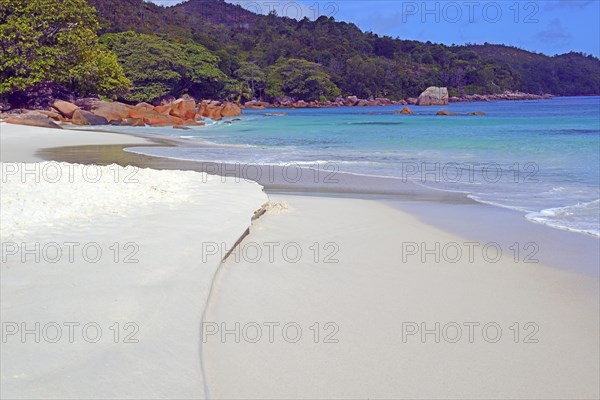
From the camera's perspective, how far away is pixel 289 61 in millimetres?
78625

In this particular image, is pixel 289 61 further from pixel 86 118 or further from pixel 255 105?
pixel 86 118

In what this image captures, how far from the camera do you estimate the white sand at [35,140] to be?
13575 millimetres

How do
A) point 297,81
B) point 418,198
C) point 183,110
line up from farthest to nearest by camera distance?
1. point 297,81
2. point 183,110
3. point 418,198

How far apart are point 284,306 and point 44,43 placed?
31.4 metres

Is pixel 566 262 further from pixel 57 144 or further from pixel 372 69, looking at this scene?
pixel 372 69

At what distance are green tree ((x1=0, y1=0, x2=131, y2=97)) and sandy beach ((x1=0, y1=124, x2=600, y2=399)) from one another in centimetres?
2595

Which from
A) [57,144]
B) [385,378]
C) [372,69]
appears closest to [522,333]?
[385,378]

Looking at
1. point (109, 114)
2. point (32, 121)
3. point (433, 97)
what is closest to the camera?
point (32, 121)

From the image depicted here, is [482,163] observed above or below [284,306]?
above

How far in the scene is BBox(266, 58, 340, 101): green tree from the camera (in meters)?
74.4

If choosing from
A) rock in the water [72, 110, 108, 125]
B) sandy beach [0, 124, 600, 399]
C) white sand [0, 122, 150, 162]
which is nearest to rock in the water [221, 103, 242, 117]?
rock in the water [72, 110, 108, 125]

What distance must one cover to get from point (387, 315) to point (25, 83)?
3004 cm

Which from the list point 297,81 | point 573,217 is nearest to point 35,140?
point 573,217

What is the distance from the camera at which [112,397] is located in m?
2.36
